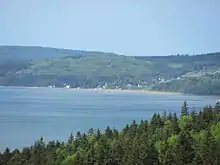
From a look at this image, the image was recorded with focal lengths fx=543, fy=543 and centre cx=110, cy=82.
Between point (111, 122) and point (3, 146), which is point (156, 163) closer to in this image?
point (3, 146)

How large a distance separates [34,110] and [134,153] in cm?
7426

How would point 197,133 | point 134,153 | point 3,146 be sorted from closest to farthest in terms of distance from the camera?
point 134,153 < point 197,133 < point 3,146

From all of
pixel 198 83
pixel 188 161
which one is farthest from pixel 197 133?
pixel 198 83

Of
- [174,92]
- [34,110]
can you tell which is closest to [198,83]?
[174,92]

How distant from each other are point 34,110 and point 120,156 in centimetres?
7304

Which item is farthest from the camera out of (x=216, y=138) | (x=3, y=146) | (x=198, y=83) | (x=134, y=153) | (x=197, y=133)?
(x=198, y=83)

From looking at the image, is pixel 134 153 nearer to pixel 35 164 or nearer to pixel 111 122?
pixel 35 164

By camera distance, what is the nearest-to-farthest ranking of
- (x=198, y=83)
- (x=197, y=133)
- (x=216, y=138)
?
(x=216, y=138), (x=197, y=133), (x=198, y=83)

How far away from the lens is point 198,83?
17888 cm

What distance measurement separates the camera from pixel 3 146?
56875 millimetres

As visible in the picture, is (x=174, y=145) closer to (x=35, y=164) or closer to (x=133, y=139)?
(x=133, y=139)

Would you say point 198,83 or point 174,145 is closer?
point 174,145

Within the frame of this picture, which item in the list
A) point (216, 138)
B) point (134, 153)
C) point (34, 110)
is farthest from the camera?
point (34, 110)

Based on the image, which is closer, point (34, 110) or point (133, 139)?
point (133, 139)
